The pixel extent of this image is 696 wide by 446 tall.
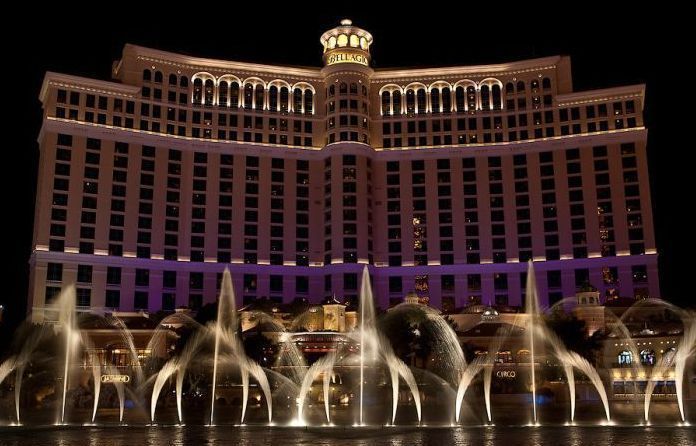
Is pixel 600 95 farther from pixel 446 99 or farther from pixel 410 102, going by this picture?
pixel 410 102

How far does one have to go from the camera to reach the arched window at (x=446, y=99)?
119 meters

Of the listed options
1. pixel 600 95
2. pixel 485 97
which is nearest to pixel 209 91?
pixel 485 97

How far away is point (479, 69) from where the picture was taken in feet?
385

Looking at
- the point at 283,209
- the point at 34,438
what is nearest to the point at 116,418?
the point at 34,438

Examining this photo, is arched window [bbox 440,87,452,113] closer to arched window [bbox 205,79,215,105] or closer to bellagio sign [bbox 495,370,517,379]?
arched window [bbox 205,79,215,105]

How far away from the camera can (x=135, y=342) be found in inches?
3420

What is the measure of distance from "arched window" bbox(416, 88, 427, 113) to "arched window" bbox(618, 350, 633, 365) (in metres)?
54.8

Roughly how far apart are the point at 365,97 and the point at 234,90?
21.0 m

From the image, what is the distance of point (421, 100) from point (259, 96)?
2637cm

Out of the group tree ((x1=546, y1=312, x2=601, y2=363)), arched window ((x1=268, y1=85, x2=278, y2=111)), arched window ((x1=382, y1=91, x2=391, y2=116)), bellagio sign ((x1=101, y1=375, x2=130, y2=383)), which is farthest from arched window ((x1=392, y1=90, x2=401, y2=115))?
bellagio sign ((x1=101, y1=375, x2=130, y2=383))

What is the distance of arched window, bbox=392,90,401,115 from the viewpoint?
119438mm

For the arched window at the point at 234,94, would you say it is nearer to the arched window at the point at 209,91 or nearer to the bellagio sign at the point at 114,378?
the arched window at the point at 209,91

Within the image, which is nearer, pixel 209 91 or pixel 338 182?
pixel 338 182

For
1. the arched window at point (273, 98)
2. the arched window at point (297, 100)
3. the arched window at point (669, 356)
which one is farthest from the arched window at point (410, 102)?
the arched window at point (669, 356)
